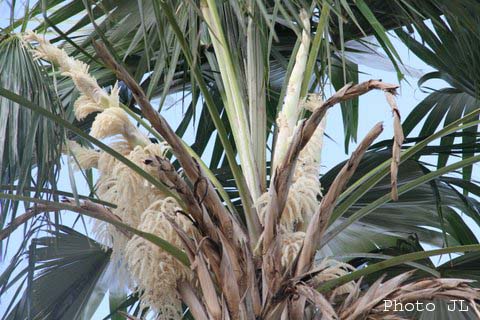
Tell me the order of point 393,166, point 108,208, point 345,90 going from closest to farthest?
point 393,166, point 345,90, point 108,208

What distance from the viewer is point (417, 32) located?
3330 mm

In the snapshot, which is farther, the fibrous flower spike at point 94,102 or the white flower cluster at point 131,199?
the fibrous flower spike at point 94,102

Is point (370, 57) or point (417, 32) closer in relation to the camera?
point (417, 32)

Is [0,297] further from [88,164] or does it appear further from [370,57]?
[370,57]

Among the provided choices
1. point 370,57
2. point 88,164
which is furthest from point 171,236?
point 370,57

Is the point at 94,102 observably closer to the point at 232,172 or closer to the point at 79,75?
the point at 79,75

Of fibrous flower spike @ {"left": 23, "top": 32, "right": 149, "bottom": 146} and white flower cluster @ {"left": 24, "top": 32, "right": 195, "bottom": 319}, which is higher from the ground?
fibrous flower spike @ {"left": 23, "top": 32, "right": 149, "bottom": 146}

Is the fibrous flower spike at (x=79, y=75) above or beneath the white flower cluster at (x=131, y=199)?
above

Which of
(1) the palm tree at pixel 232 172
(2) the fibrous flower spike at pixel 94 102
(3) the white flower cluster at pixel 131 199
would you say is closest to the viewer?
(1) the palm tree at pixel 232 172

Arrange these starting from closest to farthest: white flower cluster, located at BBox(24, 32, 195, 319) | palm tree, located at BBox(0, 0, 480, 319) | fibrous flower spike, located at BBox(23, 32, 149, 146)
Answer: palm tree, located at BBox(0, 0, 480, 319)
white flower cluster, located at BBox(24, 32, 195, 319)
fibrous flower spike, located at BBox(23, 32, 149, 146)

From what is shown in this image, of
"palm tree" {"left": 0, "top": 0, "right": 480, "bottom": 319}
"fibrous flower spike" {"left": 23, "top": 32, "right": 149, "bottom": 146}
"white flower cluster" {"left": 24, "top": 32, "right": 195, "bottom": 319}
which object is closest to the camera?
"palm tree" {"left": 0, "top": 0, "right": 480, "bottom": 319}

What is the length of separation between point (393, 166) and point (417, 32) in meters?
1.56

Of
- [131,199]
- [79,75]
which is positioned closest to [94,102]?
[79,75]

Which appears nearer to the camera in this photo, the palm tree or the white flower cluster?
the palm tree
